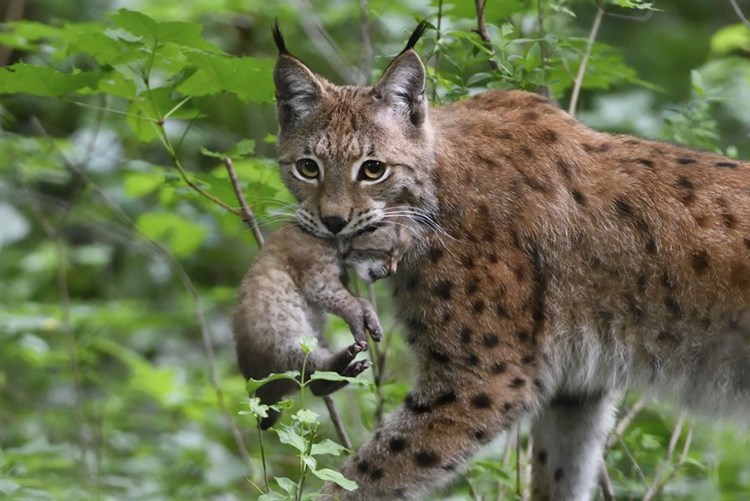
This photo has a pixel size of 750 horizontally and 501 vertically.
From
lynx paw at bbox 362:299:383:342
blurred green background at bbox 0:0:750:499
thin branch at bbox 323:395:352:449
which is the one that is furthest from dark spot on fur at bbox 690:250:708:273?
thin branch at bbox 323:395:352:449

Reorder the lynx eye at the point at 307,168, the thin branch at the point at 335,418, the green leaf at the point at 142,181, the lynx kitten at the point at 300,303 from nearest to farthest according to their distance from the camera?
the lynx kitten at the point at 300,303 → the lynx eye at the point at 307,168 → the thin branch at the point at 335,418 → the green leaf at the point at 142,181

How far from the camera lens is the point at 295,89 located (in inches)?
243

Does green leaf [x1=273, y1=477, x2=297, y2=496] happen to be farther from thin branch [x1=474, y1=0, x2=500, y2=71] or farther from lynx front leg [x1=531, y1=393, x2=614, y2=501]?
thin branch [x1=474, y1=0, x2=500, y2=71]

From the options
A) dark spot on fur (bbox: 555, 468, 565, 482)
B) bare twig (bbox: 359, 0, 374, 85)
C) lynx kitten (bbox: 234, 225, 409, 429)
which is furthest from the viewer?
bare twig (bbox: 359, 0, 374, 85)

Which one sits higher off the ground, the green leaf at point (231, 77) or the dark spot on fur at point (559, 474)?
the green leaf at point (231, 77)

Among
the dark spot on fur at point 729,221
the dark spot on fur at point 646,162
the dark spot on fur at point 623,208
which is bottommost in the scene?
the dark spot on fur at point 623,208

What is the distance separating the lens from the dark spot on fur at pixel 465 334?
614 cm

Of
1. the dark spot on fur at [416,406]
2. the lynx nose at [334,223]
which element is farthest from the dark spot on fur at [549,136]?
the dark spot on fur at [416,406]

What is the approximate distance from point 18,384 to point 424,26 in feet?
21.9

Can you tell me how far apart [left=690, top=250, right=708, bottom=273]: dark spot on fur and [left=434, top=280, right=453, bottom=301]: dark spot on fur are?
1.12m

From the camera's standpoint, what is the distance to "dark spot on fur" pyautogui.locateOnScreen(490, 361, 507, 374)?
612cm

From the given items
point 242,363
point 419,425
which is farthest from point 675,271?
point 242,363

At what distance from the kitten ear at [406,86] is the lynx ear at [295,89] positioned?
29 cm

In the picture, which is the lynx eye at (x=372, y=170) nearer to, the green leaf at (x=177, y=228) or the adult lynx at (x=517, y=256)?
the adult lynx at (x=517, y=256)
